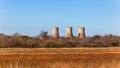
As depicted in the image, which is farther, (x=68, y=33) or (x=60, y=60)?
(x=68, y=33)

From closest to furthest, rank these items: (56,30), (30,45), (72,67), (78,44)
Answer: (72,67) < (30,45) < (78,44) < (56,30)

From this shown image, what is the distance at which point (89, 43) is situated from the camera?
89250mm

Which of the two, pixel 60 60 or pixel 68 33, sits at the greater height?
pixel 68 33

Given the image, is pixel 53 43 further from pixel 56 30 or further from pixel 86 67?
pixel 86 67

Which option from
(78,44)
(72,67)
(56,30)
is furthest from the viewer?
(56,30)

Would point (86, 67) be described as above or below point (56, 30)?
below

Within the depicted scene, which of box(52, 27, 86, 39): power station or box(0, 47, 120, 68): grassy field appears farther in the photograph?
box(52, 27, 86, 39): power station

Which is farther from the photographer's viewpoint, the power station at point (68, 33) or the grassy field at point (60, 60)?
the power station at point (68, 33)

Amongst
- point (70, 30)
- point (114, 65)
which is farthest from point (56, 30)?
point (114, 65)

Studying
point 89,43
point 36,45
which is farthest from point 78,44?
point 36,45

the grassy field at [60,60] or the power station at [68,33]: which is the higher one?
the power station at [68,33]

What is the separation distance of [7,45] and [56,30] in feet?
91.5

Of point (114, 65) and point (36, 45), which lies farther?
point (36, 45)

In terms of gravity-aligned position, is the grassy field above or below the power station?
below
